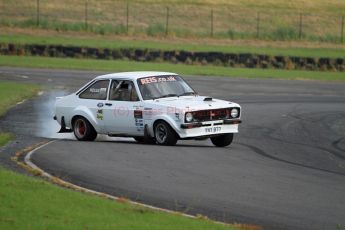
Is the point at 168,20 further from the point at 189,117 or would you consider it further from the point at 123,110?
the point at 189,117

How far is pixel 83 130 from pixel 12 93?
11544 mm

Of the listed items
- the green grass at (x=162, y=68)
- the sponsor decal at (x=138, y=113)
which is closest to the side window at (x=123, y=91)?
the sponsor decal at (x=138, y=113)

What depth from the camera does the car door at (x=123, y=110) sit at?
18312mm

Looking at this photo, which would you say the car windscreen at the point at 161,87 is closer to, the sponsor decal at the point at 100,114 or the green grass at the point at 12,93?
the sponsor decal at the point at 100,114

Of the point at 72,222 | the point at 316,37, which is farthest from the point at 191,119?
the point at 316,37

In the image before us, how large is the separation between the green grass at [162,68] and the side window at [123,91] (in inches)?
850

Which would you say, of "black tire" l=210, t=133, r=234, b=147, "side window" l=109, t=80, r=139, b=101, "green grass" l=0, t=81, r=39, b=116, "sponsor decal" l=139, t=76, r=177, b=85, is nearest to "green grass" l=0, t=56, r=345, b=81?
"green grass" l=0, t=81, r=39, b=116

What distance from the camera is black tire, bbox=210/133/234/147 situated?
720 inches

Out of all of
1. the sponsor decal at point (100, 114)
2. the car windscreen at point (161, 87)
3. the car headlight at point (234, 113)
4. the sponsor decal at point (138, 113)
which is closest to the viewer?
the car headlight at point (234, 113)

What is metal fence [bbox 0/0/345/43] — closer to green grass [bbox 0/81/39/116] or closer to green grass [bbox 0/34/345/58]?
green grass [bbox 0/34/345/58]

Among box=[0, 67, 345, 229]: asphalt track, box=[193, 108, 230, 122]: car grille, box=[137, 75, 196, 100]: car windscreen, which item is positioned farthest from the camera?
box=[137, 75, 196, 100]: car windscreen

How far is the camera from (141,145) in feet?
58.4

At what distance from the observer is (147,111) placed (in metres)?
18.0

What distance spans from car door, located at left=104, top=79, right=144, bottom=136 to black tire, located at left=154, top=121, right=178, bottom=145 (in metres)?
0.38
